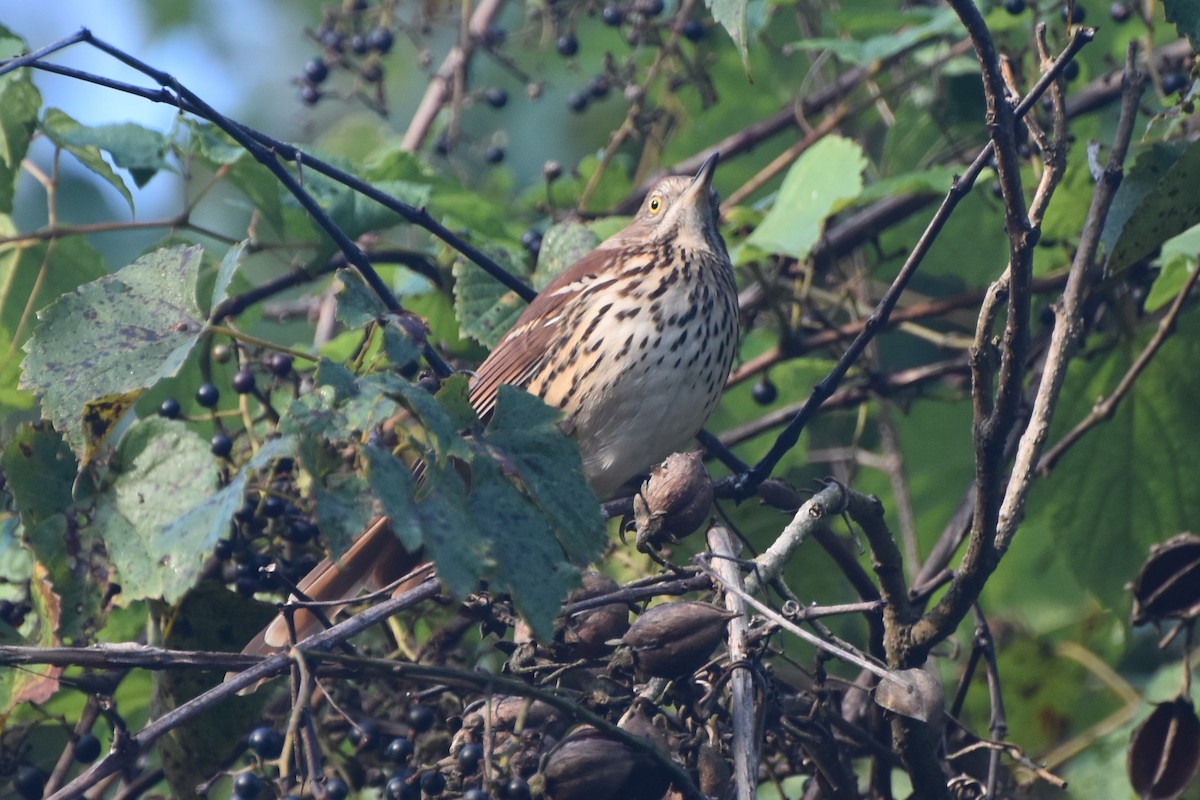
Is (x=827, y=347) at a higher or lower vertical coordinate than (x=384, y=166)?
lower

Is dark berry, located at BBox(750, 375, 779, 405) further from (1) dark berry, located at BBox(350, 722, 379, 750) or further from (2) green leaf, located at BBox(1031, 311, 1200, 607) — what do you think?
(1) dark berry, located at BBox(350, 722, 379, 750)

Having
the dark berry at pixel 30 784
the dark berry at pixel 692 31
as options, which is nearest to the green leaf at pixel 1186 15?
the dark berry at pixel 692 31

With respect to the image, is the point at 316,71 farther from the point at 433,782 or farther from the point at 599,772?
the point at 599,772

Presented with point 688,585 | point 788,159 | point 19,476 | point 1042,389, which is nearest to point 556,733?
point 688,585

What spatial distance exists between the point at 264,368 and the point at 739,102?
2.32 metres

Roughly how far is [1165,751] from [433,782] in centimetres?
142

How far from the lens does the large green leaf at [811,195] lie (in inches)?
133

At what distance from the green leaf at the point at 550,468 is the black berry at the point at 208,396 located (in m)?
1.44

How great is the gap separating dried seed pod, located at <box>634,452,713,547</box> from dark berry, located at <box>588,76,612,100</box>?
240 centimetres

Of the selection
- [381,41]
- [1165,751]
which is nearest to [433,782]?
[1165,751]

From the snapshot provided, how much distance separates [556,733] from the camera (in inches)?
77.9

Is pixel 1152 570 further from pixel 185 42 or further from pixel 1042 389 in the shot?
pixel 185 42

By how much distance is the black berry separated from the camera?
3.20 metres

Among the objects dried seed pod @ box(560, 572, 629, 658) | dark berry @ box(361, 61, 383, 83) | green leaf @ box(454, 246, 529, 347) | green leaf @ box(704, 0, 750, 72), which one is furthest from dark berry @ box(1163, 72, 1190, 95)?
dark berry @ box(361, 61, 383, 83)
